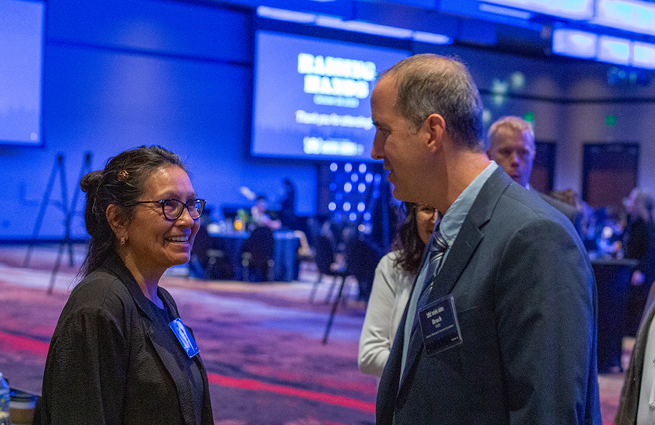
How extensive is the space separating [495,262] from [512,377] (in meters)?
0.18

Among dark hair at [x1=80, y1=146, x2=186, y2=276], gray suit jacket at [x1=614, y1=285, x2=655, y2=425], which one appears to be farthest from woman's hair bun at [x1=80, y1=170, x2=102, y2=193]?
gray suit jacket at [x1=614, y1=285, x2=655, y2=425]

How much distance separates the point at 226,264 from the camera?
1009cm

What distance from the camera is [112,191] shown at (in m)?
1.67

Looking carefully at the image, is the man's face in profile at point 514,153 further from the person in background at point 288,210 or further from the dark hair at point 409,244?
the person in background at point 288,210

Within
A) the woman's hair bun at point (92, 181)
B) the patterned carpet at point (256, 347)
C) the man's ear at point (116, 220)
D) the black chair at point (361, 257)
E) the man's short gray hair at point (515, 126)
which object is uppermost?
the man's short gray hair at point (515, 126)

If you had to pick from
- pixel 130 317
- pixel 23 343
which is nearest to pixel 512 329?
pixel 130 317

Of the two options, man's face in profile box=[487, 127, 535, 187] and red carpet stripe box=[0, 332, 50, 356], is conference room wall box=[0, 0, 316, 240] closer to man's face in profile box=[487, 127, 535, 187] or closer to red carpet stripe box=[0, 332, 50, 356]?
red carpet stripe box=[0, 332, 50, 356]

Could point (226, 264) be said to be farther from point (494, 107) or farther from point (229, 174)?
point (494, 107)

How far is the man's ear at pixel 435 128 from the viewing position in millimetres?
1160

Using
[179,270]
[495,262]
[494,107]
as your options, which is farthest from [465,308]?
[494,107]

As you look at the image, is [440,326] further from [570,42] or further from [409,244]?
[570,42]

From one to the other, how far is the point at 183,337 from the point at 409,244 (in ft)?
2.85

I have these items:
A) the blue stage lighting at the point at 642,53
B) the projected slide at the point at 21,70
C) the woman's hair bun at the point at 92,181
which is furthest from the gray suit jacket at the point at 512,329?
the projected slide at the point at 21,70

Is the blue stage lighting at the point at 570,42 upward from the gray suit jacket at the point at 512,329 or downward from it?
upward
